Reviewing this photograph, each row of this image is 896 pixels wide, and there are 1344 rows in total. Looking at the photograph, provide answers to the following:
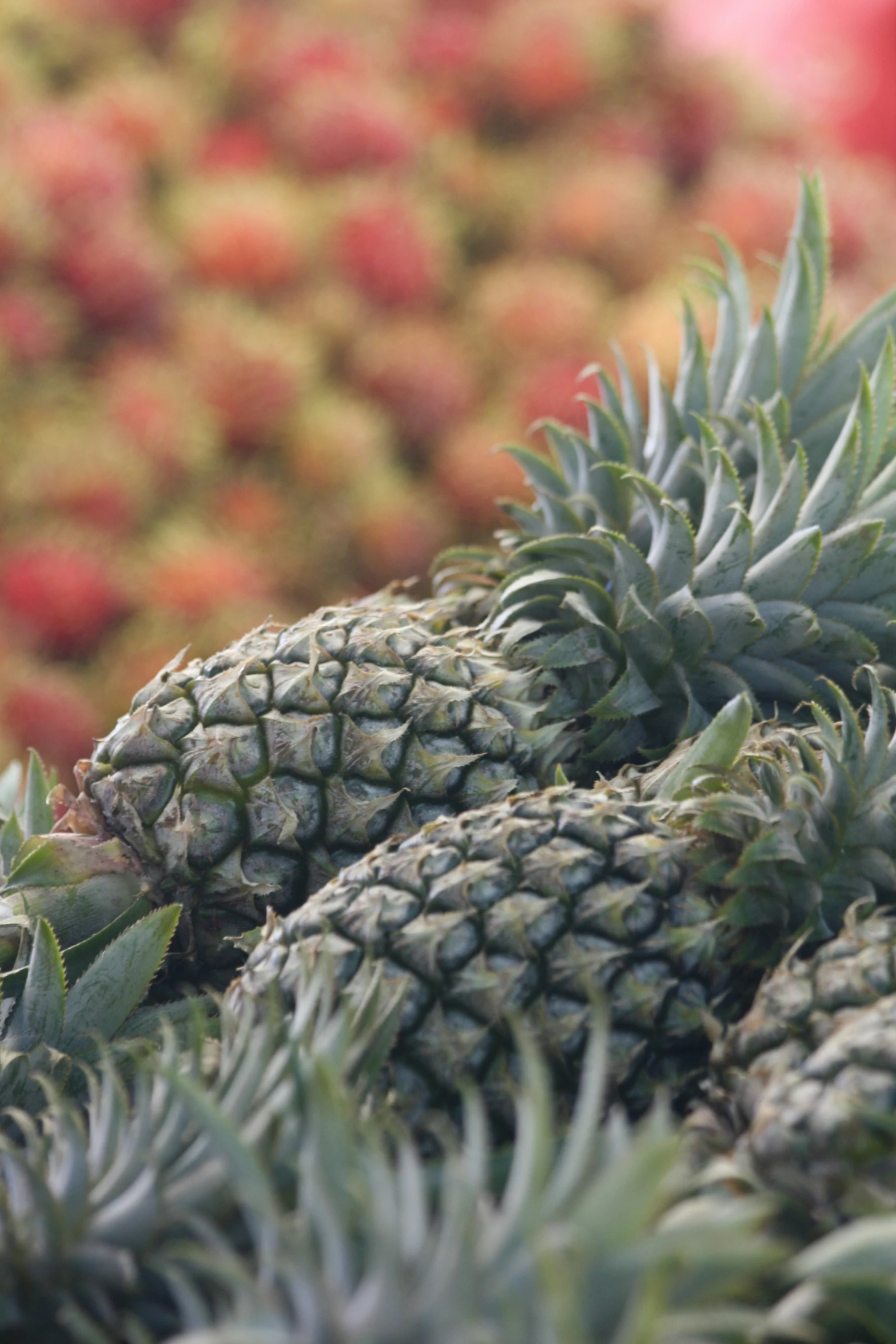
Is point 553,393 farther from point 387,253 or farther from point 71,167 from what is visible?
point 71,167

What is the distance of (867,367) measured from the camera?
1.18 metres

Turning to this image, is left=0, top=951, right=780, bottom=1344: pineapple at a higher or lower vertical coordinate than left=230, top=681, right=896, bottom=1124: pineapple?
lower

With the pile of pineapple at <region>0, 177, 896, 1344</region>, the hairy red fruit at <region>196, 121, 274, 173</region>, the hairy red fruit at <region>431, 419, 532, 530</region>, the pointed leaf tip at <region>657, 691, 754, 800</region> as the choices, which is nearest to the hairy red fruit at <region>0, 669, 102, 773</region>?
the hairy red fruit at <region>431, 419, 532, 530</region>

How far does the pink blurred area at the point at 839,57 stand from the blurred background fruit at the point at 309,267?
1.23ft

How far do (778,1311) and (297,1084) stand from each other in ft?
0.83

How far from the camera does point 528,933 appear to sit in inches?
30.9

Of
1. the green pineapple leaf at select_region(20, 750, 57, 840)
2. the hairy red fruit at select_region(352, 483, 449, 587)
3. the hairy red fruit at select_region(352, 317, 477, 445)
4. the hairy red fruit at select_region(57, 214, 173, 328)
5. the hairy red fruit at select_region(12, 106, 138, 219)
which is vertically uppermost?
the hairy red fruit at select_region(12, 106, 138, 219)

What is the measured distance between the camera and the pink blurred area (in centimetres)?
422

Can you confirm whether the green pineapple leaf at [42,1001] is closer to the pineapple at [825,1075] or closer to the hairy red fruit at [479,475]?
the pineapple at [825,1075]

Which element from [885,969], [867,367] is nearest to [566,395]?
[867,367]

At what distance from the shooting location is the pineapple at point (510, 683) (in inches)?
39.1

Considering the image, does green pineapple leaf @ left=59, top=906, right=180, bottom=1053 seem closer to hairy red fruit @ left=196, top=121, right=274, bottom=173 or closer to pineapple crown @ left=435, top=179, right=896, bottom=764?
pineapple crown @ left=435, top=179, right=896, bottom=764

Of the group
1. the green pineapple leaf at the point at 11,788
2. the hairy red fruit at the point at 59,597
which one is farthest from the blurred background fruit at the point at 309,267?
the green pineapple leaf at the point at 11,788

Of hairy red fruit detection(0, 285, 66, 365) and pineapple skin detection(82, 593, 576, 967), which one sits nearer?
pineapple skin detection(82, 593, 576, 967)
